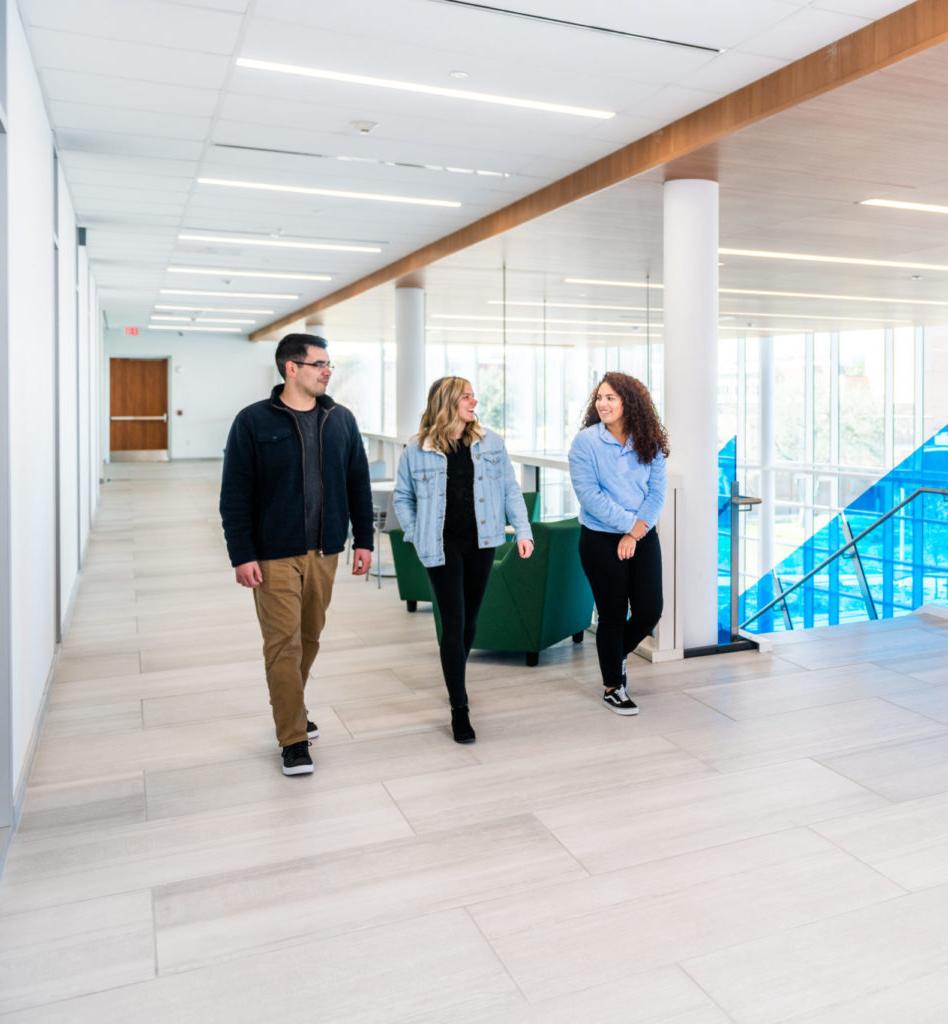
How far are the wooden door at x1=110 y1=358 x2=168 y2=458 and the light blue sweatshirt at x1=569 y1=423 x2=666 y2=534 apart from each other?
1931 centimetres

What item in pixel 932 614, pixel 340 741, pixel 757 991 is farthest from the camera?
pixel 932 614

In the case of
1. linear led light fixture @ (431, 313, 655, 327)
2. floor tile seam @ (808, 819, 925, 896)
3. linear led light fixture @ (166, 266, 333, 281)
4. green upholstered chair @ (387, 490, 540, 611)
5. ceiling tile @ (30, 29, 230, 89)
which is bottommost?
floor tile seam @ (808, 819, 925, 896)

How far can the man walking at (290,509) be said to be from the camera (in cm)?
361

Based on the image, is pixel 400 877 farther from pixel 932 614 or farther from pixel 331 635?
pixel 932 614

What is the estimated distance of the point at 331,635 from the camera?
20.1ft

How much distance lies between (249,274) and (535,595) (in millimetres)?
7999

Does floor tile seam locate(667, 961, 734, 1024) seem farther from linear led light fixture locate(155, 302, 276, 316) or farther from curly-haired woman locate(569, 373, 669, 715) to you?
linear led light fixture locate(155, 302, 276, 316)

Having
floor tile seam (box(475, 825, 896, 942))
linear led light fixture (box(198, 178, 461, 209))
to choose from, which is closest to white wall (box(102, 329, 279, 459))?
linear led light fixture (box(198, 178, 461, 209))

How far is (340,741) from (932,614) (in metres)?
4.36

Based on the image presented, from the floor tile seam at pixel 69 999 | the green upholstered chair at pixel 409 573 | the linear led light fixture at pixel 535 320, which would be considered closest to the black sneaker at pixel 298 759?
the floor tile seam at pixel 69 999

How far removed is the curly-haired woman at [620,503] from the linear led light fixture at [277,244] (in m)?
5.78

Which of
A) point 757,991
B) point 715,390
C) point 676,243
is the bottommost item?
point 757,991

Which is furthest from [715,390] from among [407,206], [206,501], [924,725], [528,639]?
[206,501]

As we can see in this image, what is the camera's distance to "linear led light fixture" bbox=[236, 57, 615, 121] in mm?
4497
